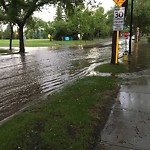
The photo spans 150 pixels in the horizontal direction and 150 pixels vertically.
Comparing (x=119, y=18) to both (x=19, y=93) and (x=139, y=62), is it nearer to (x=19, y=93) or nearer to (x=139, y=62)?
(x=139, y=62)

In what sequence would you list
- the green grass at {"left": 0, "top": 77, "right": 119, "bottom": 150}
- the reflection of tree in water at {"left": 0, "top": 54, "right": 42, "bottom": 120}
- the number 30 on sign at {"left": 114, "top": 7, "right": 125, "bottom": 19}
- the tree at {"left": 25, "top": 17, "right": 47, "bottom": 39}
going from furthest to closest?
the tree at {"left": 25, "top": 17, "right": 47, "bottom": 39} < the number 30 on sign at {"left": 114, "top": 7, "right": 125, "bottom": 19} < the reflection of tree in water at {"left": 0, "top": 54, "right": 42, "bottom": 120} < the green grass at {"left": 0, "top": 77, "right": 119, "bottom": 150}

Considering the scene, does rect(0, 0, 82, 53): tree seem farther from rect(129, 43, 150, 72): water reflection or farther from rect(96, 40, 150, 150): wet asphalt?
rect(96, 40, 150, 150): wet asphalt

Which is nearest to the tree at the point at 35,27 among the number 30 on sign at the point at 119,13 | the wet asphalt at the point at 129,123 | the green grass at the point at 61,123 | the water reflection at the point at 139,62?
the water reflection at the point at 139,62

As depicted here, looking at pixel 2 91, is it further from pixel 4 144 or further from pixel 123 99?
pixel 4 144

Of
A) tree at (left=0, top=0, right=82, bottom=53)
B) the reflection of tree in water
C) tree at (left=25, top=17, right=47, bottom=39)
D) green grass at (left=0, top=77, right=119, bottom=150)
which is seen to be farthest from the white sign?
tree at (left=25, top=17, right=47, bottom=39)

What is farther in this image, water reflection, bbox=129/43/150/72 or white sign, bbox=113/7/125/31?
water reflection, bbox=129/43/150/72

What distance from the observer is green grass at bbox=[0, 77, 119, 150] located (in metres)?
4.55

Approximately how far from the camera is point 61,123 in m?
5.44

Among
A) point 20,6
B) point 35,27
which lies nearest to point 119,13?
point 20,6

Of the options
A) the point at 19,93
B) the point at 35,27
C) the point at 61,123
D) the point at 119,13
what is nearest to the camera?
the point at 61,123

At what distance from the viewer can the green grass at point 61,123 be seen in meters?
4.55

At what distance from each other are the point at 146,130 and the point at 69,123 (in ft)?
4.91

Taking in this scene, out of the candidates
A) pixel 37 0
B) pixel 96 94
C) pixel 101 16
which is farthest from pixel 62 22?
pixel 96 94

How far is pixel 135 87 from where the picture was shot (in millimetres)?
9375
